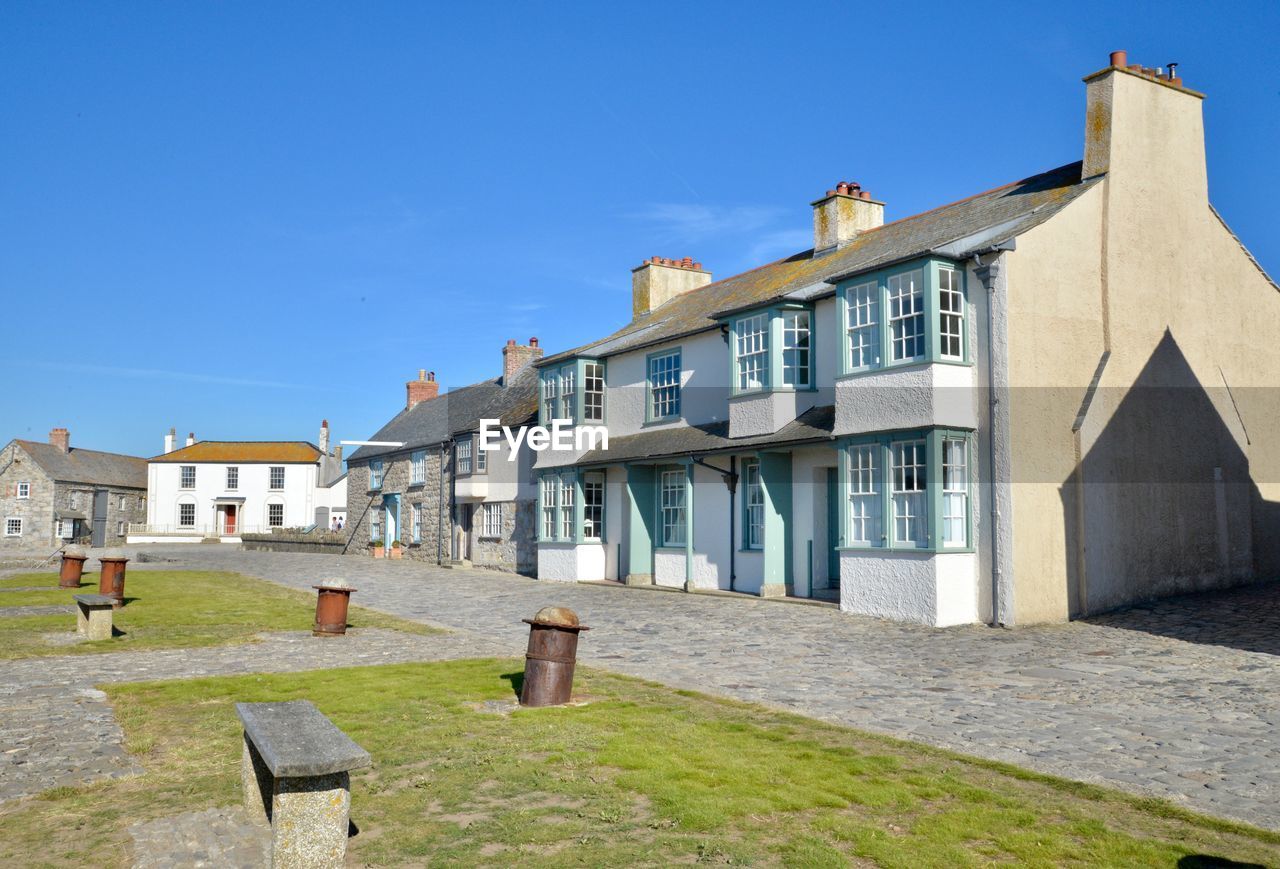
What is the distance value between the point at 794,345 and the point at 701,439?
10.2 feet

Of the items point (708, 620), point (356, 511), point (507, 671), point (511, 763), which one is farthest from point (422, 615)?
point (356, 511)

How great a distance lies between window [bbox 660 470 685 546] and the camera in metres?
23.2

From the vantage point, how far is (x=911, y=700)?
978 cm

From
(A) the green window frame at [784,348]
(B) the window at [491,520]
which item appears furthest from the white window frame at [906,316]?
(B) the window at [491,520]

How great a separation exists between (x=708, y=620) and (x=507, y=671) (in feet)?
19.2

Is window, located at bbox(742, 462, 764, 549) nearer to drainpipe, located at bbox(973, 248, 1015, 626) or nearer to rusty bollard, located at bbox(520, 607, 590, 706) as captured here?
drainpipe, located at bbox(973, 248, 1015, 626)

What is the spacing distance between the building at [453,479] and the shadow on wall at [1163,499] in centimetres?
1686

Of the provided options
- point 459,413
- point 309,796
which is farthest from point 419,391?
point 309,796

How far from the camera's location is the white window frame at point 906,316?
16.0 metres

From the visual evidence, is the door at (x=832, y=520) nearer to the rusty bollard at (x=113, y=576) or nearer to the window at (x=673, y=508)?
the window at (x=673, y=508)

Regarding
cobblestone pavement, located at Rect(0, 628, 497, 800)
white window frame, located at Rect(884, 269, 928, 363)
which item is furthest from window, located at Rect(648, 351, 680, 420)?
cobblestone pavement, located at Rect(0, 628, 497, 800)

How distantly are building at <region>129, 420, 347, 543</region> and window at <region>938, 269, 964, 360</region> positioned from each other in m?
52.1

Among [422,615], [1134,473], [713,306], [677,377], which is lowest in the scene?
[422,615]

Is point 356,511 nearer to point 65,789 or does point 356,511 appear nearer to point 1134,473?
point 1134,473
